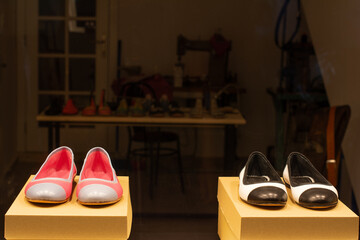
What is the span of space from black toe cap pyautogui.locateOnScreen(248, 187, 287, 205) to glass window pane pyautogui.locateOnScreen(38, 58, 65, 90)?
0.87 metres

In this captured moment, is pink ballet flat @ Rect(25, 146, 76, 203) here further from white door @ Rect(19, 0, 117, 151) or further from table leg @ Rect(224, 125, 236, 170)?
table leg @ Rect(224, 125, 236, 170)

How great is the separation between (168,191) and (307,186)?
2.26 ft

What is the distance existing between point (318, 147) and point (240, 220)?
2.60 ft

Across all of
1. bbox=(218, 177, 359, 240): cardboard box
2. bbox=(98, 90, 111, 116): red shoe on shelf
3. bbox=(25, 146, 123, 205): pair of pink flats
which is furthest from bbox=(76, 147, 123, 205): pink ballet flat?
bbox=(98, 90, 111, 116): red shoe on shelf

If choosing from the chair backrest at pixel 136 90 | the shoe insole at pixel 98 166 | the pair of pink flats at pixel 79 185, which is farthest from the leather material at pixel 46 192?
the chair backrest at pixel 136 90

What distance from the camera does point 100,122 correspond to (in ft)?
5.68

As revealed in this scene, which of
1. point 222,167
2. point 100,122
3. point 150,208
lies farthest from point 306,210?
point 100,122

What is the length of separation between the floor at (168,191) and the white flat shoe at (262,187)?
1.30 ft

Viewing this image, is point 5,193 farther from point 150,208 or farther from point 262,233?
point 262,233

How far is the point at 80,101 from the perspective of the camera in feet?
5.69

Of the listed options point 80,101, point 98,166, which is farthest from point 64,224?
point 80,101

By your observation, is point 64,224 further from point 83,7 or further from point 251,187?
point 83,7

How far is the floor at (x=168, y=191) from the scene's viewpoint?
1.68m

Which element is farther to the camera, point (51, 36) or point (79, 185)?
point (51, 36)
